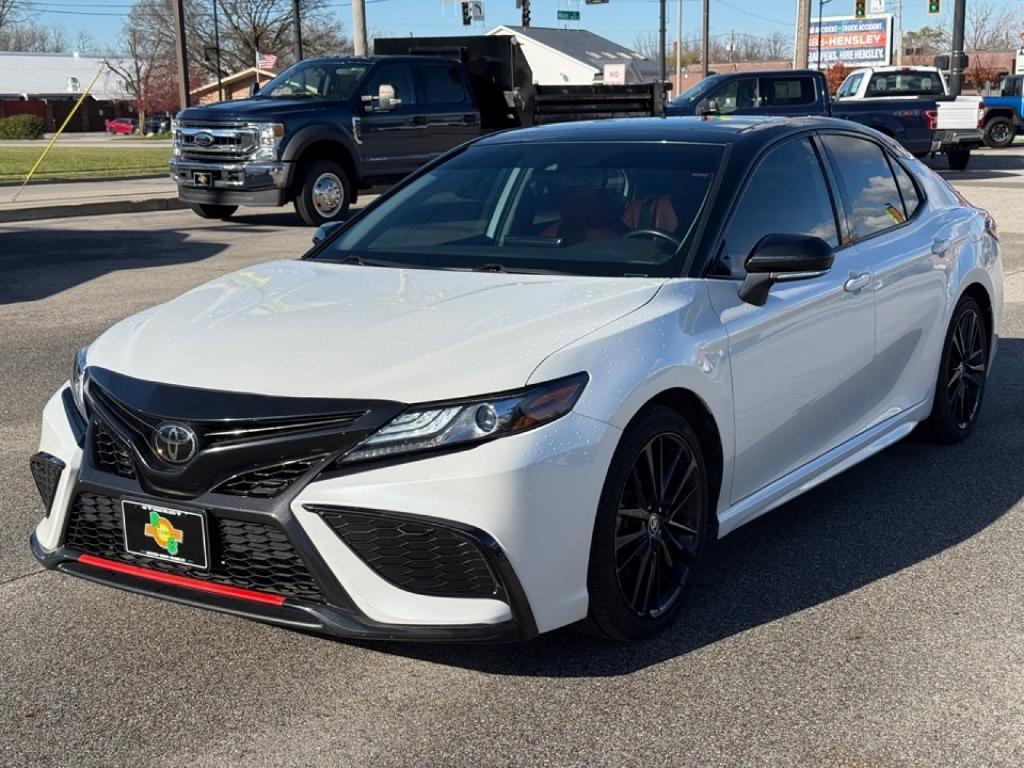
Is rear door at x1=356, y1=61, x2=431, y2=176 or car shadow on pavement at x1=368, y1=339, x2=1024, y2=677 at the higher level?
rear door at x1=356, y1=61, x2=431, y2=176

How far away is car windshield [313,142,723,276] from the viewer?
4.50 meters

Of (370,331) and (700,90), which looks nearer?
(370,331)

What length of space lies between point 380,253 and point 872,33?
10546cm

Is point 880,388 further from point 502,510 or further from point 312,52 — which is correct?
point 312,52

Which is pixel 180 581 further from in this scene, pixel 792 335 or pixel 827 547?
pixel 827 547

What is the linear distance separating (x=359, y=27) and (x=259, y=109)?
1230cm

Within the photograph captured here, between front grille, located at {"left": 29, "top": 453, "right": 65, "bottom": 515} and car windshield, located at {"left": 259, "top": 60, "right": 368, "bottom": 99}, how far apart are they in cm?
1378

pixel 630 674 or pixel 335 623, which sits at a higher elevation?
pixel 335 623

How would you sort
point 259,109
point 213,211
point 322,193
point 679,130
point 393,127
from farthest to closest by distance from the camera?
point 213,211
point 393,127
point 322,193
point 259,109
point 679,130

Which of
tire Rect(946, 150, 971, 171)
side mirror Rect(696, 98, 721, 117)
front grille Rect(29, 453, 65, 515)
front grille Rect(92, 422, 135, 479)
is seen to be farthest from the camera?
tire Rect(946, 150, 971, 171)

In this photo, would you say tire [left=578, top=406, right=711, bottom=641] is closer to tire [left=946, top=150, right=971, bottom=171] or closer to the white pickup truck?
the white pickup truck

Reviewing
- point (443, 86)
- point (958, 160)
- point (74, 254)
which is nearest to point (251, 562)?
point (74, 254)

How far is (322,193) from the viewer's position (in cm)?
1681

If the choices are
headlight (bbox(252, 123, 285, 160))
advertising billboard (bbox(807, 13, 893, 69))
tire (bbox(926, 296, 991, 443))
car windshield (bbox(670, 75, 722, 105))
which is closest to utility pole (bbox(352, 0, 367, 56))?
car windshield (bbox(670, 75, 722, 105))
